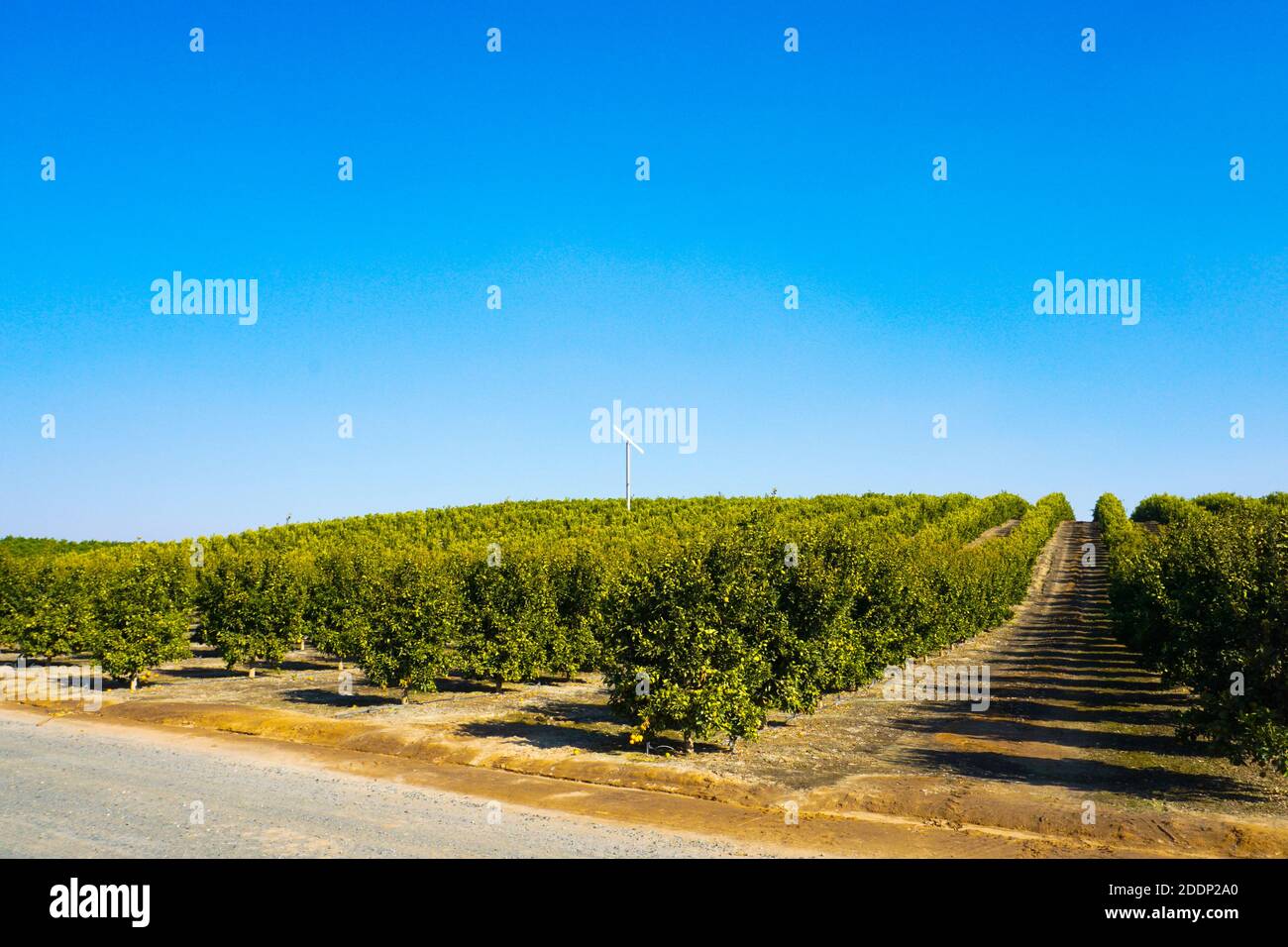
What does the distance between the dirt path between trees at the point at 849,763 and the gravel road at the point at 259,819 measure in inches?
43.0

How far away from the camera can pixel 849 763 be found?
17.4 m

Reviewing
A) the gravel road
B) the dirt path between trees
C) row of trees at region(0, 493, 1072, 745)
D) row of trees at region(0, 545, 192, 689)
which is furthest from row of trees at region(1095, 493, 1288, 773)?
row of trees at region(0, 545, 192, 689)

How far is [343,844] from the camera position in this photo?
1164cm

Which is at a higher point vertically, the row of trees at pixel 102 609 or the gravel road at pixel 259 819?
the row of trees at pixel 102 609

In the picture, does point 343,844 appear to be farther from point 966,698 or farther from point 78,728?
point 966,698

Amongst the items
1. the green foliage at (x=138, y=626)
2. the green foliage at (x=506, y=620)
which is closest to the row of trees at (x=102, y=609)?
the green foliage at (x=138, y=626)

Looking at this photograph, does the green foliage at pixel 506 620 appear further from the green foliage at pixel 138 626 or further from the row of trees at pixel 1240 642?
the row of trees at pixel 1240 642

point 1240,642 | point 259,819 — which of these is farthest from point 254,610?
point 1240,642

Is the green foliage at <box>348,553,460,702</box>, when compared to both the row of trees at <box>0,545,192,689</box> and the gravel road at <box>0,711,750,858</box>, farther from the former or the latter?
the row of trees at <box>0,545,192,689</box>

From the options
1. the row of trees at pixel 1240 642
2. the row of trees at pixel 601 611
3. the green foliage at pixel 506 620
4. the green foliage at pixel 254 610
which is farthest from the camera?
the green foliage at pixel 254 610

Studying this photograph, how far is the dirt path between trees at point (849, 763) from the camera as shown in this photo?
12.7 metres

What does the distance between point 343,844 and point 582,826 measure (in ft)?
11.5
